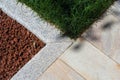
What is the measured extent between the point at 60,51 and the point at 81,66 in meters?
0.33

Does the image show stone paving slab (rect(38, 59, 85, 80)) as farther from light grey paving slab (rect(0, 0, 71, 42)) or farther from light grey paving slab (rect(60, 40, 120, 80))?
light grey paving slab (rect(0, 0, 71, 42))

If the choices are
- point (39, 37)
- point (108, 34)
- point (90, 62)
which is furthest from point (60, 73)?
point (108, 34)

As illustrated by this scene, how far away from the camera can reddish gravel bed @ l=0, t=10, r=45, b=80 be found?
404 cm

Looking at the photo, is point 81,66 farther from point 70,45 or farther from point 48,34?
point 48,34

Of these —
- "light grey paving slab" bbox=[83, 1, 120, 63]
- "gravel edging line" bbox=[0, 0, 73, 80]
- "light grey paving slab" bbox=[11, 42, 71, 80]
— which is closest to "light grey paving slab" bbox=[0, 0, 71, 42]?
"gravel edging line" bbox=[0, 0, 73, 80]

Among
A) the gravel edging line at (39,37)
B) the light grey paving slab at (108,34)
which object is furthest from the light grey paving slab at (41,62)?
the light grey paving slab at (108,34)

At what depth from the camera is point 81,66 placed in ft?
13.2

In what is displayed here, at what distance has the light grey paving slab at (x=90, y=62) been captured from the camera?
396 centimetres

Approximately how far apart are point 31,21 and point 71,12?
1.84 feet

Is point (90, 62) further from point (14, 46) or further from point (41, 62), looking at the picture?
point (14, 46)

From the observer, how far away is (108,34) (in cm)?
426

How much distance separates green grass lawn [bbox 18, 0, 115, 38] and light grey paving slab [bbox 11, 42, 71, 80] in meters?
Answer: 0.25

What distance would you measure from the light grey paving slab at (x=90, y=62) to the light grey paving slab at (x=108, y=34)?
79 mm

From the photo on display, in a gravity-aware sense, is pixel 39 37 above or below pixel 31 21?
below
